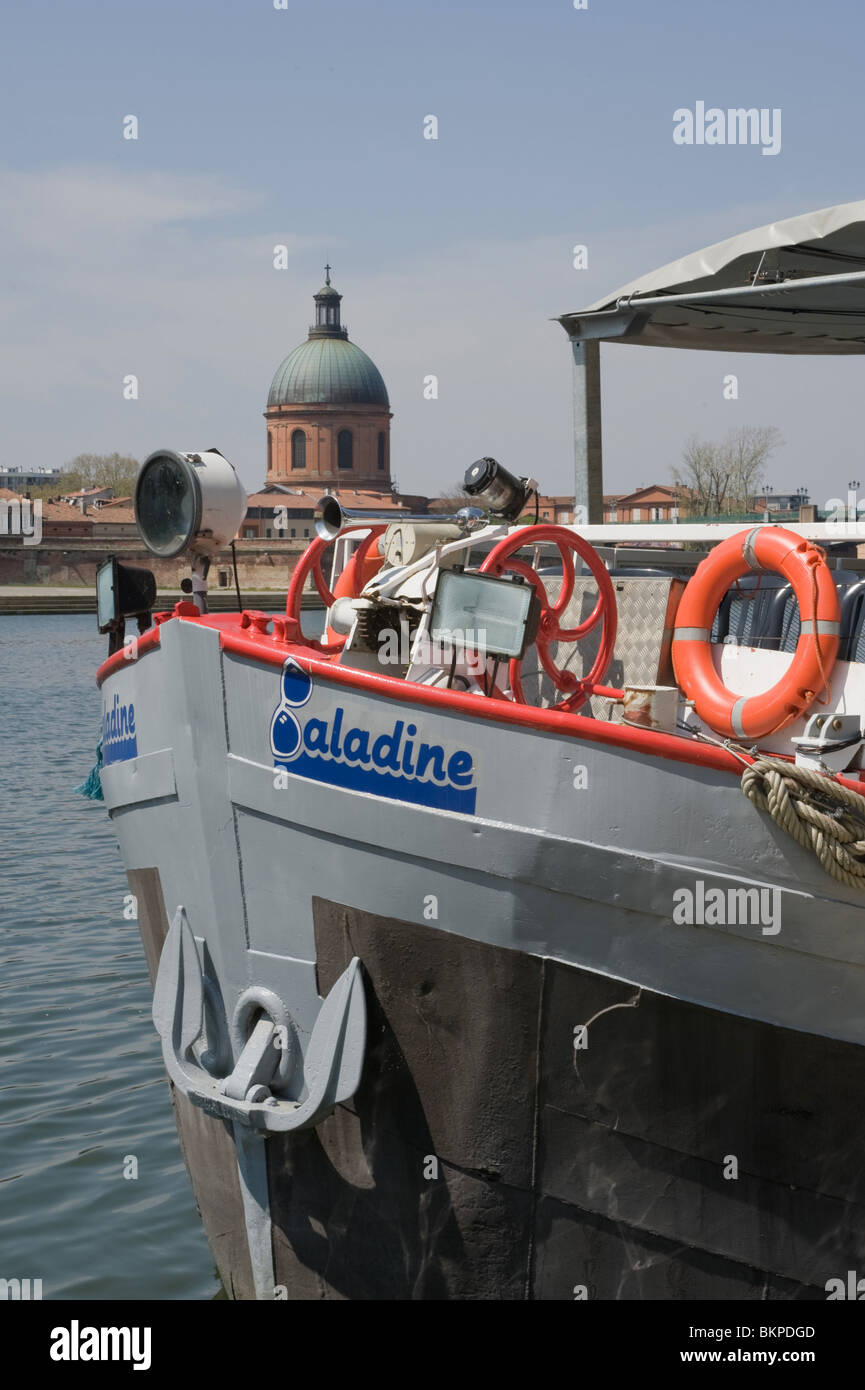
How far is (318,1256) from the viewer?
18.1 ft

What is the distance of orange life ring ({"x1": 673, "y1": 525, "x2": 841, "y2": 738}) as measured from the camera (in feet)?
17.2

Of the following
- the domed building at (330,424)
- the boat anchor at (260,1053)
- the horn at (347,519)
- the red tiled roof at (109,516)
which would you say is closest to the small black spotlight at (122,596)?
the horn at (347,519)

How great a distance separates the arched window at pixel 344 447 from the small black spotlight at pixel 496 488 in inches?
4909

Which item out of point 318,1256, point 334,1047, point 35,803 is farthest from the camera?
point 35,803

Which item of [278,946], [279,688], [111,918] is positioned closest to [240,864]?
[278,946]

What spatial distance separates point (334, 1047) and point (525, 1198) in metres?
0.82

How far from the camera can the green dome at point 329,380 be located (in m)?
131

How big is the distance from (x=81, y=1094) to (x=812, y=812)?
5749 mm

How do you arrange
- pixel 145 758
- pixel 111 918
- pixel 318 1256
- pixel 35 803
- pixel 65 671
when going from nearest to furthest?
pixel 318 1256 → pixel 145 758 → pixel 111 918 → pixel 35 803 → pixel 65 671

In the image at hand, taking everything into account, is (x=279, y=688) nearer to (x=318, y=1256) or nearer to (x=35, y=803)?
(x=318, y=1256)

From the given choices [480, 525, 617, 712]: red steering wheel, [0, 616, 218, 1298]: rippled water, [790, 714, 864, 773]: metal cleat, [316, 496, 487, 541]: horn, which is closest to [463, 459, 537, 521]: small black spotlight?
[316, 496, 487, 541]: horn

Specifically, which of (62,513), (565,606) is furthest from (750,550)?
(62,513)

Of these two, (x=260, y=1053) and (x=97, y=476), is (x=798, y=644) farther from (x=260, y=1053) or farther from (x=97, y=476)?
(x=97, y=476)

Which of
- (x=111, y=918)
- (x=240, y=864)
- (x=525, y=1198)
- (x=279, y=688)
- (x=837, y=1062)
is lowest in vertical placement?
(x=111, y=918)
